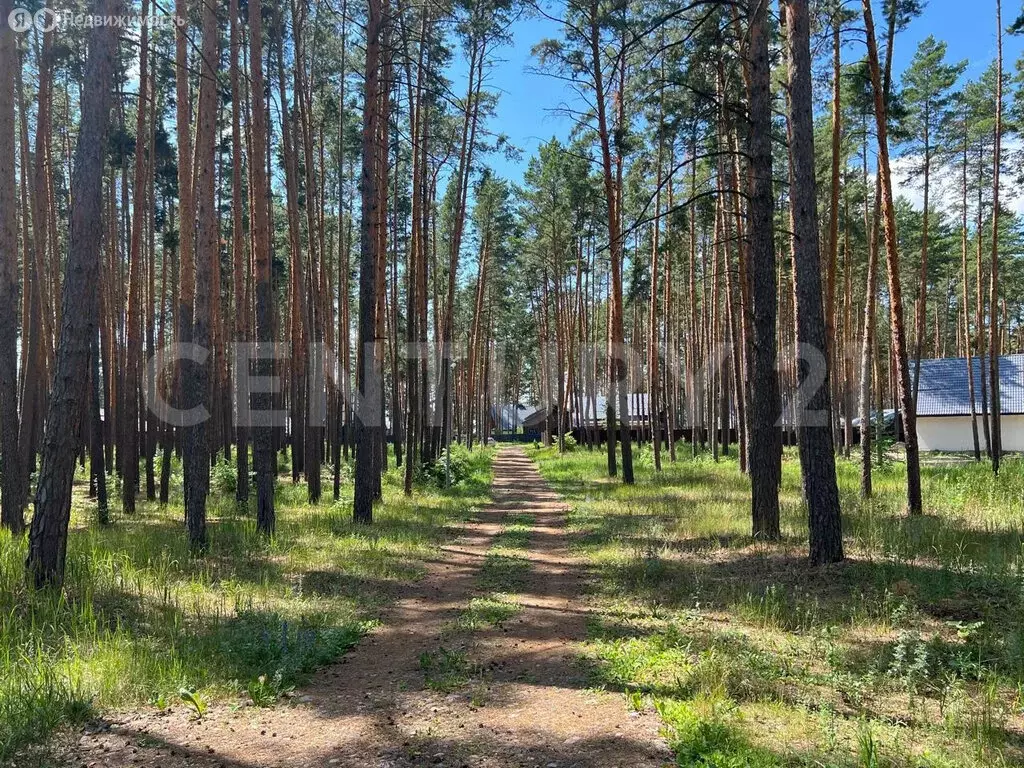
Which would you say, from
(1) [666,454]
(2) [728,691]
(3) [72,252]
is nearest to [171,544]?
(3) [72,252]

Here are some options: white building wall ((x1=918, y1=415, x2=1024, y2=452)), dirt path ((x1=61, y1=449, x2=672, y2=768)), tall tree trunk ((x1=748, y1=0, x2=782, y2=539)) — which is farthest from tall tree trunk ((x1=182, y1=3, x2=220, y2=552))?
white building wall ((x1=918, y1=415, x2=1024, y2=452))

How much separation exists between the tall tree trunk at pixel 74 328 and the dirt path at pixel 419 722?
327 centimetres

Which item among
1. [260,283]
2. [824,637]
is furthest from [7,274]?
[824,637]

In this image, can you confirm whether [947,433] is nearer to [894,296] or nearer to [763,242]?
[894,296]

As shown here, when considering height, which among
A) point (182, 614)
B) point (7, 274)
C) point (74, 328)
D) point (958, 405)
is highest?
point (7, 274)

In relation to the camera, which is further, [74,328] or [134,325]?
[134,325]

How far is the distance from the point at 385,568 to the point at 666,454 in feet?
87.0

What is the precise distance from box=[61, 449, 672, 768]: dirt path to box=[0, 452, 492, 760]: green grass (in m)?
0.29

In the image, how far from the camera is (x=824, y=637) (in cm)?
543

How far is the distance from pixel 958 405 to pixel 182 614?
4129cm

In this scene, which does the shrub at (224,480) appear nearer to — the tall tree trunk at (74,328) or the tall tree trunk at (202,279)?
the tall tree trunk at (202,279)

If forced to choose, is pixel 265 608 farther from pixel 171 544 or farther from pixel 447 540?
pixel 447 540

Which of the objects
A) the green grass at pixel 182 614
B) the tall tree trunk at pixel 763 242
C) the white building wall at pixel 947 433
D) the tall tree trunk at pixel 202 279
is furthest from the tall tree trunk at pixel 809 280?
the white building wall at pixel 947 433

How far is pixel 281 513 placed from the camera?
13844 mm
